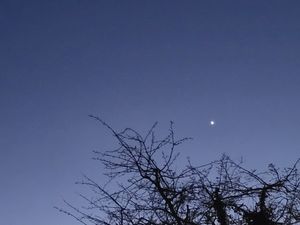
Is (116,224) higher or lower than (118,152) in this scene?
lower

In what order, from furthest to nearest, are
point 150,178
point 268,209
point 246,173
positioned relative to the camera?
point 150,178, point 268,209, point 246,173

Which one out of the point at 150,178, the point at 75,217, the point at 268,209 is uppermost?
the point at 150,178

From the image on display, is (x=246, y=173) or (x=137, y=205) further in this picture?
(x=137, y=205)

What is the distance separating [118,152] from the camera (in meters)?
8.59

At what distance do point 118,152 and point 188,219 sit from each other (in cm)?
203

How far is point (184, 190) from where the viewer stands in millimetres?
7812

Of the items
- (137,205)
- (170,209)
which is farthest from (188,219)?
(137,205)

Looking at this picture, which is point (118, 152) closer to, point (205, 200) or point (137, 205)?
point (137, 205)

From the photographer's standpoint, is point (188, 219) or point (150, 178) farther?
point (150, 178)

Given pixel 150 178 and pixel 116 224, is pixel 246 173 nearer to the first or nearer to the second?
pixel 150 178

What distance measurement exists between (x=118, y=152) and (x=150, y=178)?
90 cm

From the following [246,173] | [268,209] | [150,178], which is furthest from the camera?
[150,178]

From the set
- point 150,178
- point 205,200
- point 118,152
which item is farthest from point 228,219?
point 118,152

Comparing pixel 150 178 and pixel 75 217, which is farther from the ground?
pixel 150 178
